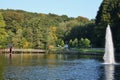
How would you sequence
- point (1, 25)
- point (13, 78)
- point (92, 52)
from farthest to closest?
point (1, 25) → point (92, 52) → point (13, 78)

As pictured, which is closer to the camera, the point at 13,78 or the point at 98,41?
the point at 13,78

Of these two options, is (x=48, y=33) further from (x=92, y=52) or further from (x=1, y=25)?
(x=92, y=52)

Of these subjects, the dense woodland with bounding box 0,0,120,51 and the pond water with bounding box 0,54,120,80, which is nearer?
the pond water with bounding box 0,54,120,80

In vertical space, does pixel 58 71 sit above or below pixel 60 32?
below

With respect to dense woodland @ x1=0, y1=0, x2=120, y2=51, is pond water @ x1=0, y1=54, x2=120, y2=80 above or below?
below

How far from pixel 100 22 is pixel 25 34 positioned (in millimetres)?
27019

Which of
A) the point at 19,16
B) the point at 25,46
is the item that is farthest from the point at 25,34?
the point at 19,16

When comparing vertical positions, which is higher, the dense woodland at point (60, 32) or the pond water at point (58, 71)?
the dense woodland at point (60, 32)

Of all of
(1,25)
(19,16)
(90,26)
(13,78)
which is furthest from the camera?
(19,16)

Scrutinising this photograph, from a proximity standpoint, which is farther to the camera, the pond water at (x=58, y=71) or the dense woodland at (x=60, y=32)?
the dense woodland at (x=60, y=32)

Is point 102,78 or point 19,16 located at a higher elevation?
point 19,16

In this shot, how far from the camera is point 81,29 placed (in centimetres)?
14550

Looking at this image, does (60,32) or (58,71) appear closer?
(58,71)

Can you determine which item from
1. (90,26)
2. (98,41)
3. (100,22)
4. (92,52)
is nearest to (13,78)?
(92,52)
